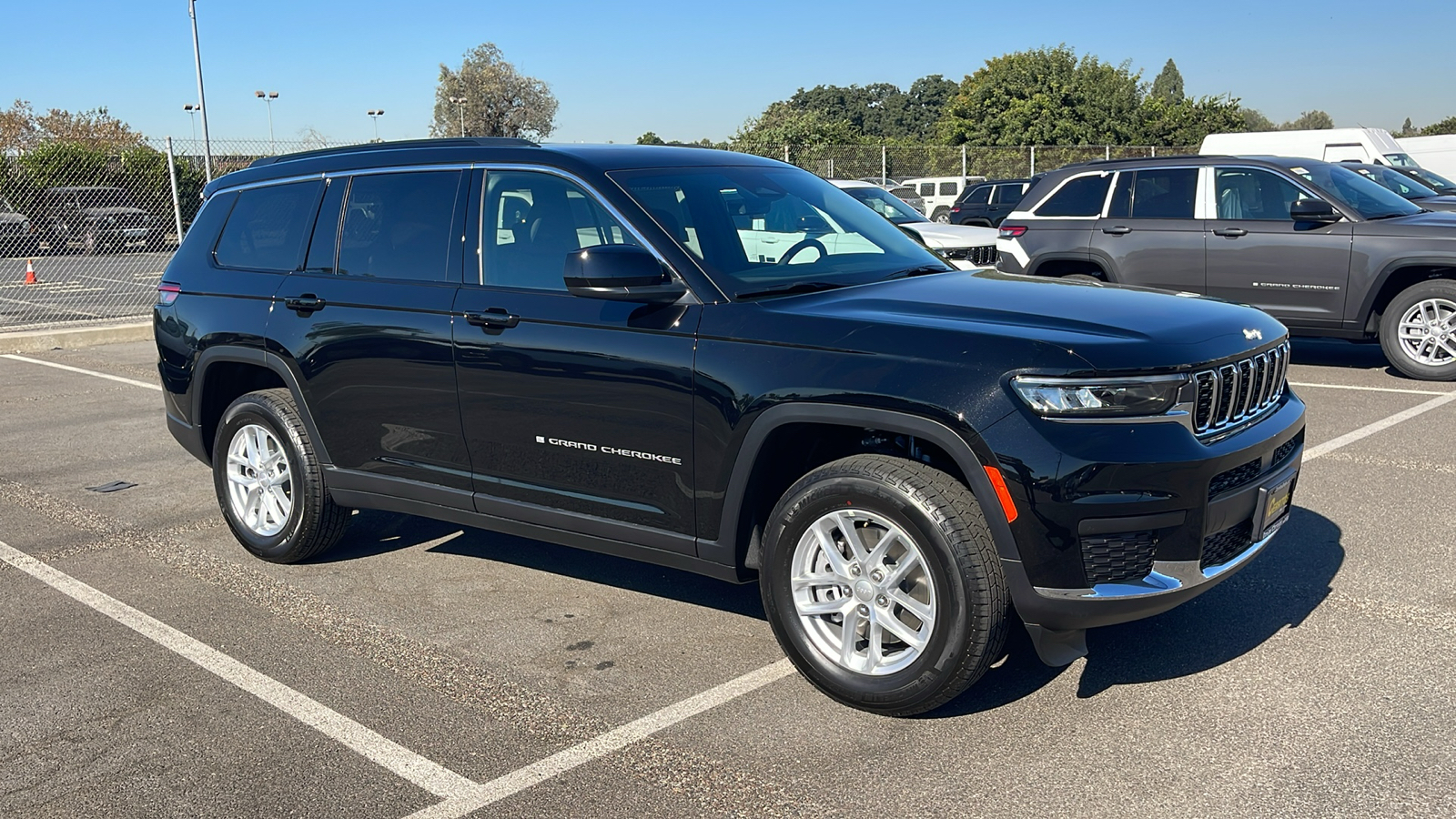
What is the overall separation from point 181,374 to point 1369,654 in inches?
208

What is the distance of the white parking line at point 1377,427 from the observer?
722 cm

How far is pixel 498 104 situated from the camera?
244ft

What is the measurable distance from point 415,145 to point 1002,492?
9.79ft

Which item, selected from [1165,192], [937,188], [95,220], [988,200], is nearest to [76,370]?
[1165,192]

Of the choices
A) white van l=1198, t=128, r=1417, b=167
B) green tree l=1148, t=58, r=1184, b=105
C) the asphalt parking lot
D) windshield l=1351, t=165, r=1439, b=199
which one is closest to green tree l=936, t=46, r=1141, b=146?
white van l=1198, t=128, r=1417, b=167

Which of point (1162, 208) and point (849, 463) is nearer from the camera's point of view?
point (849, 463)

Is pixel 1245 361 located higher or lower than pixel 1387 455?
higher

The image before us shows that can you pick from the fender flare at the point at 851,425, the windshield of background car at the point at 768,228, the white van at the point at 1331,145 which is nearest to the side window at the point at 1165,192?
the windshield of background car at the point at 768,228

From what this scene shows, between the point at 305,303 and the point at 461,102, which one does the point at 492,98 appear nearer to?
the point at 461,102

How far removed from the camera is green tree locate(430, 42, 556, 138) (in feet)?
242

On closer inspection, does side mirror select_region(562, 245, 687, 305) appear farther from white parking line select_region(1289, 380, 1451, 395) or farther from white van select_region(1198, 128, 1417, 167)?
white van select_region(1198, 128, 1417, 167)

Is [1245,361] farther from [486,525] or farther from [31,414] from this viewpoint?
[31,414]

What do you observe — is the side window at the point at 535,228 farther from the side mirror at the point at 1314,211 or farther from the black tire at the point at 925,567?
the side mirror at the point at 1314,211

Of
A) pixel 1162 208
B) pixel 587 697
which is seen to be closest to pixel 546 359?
pixel 587 697
